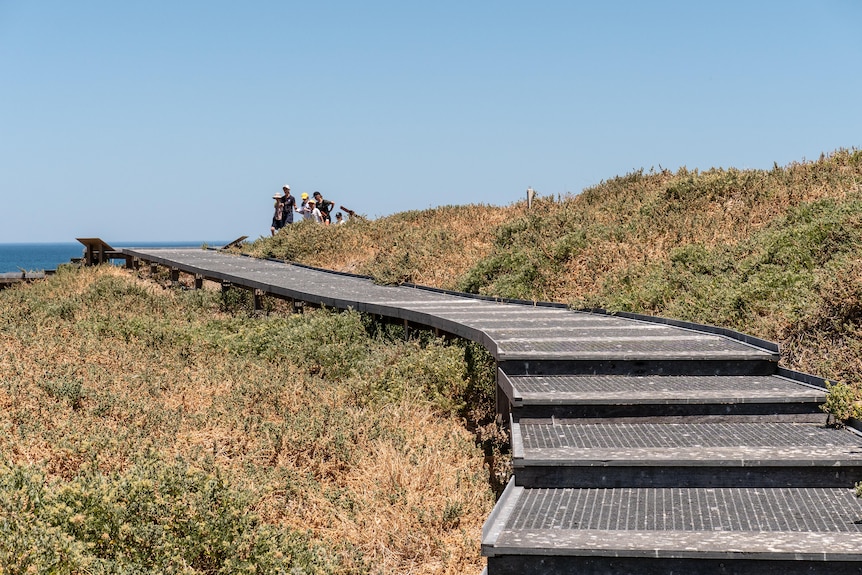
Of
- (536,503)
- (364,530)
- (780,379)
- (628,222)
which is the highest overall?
(628,222)

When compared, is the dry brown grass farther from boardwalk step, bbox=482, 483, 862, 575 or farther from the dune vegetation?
boardwalk step, bbox=482, 483, 862, 575

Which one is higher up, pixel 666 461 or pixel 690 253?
pixel 690 253

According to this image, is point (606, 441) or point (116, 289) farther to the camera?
point (116, 289)

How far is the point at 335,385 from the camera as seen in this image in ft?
33.0

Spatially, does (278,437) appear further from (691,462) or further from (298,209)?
(298,209)

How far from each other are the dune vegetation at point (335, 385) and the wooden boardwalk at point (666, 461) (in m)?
0.65

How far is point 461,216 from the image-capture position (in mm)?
25516

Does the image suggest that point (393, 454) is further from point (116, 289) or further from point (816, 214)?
point (116, 289)

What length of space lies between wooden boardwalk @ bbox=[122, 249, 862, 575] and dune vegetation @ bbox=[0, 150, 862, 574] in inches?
25.7

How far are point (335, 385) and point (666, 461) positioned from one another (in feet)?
16.9

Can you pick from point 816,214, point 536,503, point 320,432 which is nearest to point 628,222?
point 816,214

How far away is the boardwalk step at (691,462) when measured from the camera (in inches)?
225

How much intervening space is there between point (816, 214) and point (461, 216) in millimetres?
13600

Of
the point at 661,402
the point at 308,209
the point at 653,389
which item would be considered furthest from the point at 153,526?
the point at 308,209
